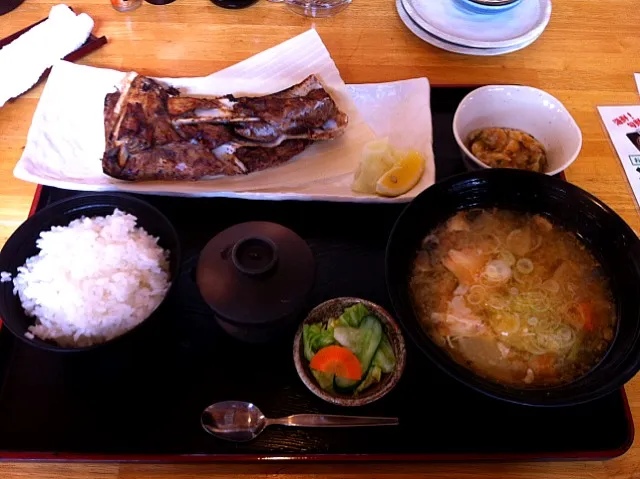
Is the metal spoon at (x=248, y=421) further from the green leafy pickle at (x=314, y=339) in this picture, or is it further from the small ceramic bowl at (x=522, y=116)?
the small ceramic bowl at (x=522, y=116)

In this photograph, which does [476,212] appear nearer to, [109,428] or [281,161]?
[281,161]

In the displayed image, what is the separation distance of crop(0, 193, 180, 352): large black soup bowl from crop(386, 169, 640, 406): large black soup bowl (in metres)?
0.63

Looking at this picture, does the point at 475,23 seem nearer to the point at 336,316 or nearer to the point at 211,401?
the point at 336,316

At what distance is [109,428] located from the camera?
57.4 inches

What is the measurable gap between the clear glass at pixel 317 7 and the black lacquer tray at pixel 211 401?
1468mm

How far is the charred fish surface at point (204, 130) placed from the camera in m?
1.86

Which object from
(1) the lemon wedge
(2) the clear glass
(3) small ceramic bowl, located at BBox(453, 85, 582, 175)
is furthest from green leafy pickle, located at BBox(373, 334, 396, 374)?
(2) the clear glass

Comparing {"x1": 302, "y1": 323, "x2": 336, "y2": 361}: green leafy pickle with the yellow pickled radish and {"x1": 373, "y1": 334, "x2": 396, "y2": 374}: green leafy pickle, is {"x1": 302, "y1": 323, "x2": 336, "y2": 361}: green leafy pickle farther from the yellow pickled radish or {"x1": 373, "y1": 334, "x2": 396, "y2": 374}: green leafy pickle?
the yellow pickled radish

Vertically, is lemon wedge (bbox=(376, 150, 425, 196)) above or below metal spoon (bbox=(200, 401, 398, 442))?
above

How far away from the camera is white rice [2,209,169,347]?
4.90 feet

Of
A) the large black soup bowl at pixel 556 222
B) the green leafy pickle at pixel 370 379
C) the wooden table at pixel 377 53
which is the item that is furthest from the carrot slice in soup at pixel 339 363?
the wooden table at pixel 377 53

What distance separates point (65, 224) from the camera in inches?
66.1

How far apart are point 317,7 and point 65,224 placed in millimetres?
1517

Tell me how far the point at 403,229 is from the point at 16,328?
1.04 m
